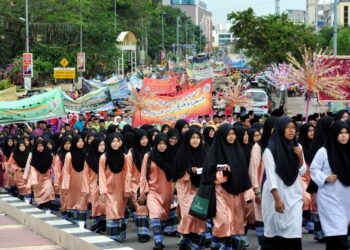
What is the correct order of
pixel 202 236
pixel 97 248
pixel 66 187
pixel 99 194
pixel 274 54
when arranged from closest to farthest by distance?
pixel 97 248 < pixel 202 236 < pixel 99 194 < pixel 66 187 < pixel 274 54

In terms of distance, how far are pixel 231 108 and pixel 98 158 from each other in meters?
12.3

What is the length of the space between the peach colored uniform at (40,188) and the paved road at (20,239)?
112cm

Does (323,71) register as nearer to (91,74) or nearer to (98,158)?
(98,158)

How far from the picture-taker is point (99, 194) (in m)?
12.6

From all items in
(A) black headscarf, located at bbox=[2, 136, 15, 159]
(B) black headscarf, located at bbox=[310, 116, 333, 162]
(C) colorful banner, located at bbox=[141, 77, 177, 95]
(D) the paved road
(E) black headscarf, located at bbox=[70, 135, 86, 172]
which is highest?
(B) black headscarf, located at bbox=[310, 116, 333, 162]

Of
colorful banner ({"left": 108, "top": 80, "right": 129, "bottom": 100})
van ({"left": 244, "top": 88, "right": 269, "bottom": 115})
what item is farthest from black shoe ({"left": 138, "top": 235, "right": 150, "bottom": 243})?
van ({"left": 244, "top": 88, "right": 269, "bottom": 115})

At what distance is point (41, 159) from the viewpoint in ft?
51.0

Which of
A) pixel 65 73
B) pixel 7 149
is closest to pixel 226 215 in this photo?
pixel 7 149

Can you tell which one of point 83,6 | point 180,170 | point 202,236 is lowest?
point 202,236

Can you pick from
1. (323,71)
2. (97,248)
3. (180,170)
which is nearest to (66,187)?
(180,170)

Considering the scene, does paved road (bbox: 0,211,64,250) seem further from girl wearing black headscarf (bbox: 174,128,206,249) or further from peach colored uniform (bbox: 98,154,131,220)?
girl wearing black headscarf (bbox: 174,128,206,249)

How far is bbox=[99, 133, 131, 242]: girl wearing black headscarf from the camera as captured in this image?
12.0m

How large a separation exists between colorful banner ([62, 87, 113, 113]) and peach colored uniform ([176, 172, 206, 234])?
13.7 meters

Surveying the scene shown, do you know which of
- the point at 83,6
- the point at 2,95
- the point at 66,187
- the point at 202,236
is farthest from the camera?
the point at 83,6
